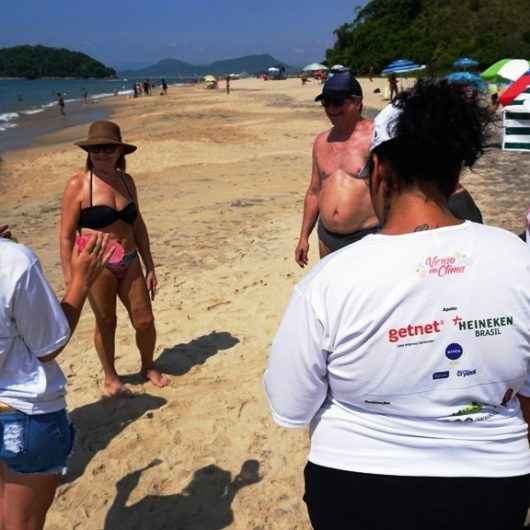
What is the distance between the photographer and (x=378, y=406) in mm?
1394

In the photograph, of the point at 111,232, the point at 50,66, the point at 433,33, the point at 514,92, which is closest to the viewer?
the point at 111,232

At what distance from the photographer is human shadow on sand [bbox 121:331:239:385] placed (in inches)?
171

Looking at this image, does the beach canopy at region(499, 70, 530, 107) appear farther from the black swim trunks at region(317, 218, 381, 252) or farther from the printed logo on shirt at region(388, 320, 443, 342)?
the printed logo on shirt at region(388, 320, 443, 342)

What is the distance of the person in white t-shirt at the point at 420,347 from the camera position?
1.31 meters

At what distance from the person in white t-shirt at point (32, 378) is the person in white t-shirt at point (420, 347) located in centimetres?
82

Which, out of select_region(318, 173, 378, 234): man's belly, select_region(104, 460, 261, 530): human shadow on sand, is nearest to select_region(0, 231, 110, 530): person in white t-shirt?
select_region(104, 460, 261, 530): human shadow on sand

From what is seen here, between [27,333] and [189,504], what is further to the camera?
[189,504]

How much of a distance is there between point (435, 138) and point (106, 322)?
3015 mm

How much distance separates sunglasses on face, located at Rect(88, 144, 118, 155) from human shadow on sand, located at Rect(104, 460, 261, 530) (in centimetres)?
196

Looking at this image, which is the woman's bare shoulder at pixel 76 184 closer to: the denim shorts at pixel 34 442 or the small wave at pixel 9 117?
the denim shorts at pixel 34 442

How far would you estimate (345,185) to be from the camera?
12.0 feet

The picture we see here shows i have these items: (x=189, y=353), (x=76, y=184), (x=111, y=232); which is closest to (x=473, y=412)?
(x=111, y=232)

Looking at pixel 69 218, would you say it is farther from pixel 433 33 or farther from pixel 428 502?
pixel 433 33

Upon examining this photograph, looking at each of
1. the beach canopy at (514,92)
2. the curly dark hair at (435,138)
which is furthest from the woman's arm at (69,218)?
the beach canopy at (514,92)
